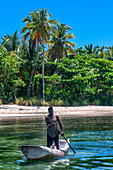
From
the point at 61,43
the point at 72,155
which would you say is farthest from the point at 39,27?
the point at 72,155

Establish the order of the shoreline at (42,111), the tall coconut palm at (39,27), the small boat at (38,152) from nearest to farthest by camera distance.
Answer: the small boat at (38,152) → the shoreline at (42,111) → the tall coconut palm at (39,27)

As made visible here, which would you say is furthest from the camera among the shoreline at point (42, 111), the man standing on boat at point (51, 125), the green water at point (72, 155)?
the shoreline at point (42, 111)

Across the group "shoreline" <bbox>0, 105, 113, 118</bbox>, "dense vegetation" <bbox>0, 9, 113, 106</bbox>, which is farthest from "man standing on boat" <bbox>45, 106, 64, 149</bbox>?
"dense vegetation" <bbox>0, 9, 113, 106</bbox>

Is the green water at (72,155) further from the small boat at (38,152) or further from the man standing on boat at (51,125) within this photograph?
the man standing on boat at (51,125)

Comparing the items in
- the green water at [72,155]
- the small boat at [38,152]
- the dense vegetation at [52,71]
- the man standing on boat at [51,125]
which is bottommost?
the green water at [72,155]

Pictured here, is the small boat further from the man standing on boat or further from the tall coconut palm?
the tall coconut palm

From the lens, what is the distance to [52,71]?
57.8m

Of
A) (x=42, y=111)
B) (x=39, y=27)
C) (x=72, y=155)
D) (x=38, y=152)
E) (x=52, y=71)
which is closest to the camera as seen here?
(x=38, y=152)

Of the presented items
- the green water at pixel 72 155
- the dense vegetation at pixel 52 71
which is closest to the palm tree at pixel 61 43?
the dense vegetation at pixel 52 71

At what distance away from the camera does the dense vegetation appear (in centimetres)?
5044

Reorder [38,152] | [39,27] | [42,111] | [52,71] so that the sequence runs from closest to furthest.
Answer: [38,152], [42,111], [39,27], [52,71]

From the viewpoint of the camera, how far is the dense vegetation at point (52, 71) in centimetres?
5044

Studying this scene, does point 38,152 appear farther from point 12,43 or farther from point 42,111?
point 12,43

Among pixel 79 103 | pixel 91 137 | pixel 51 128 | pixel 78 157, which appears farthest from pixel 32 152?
pixel 79 103
